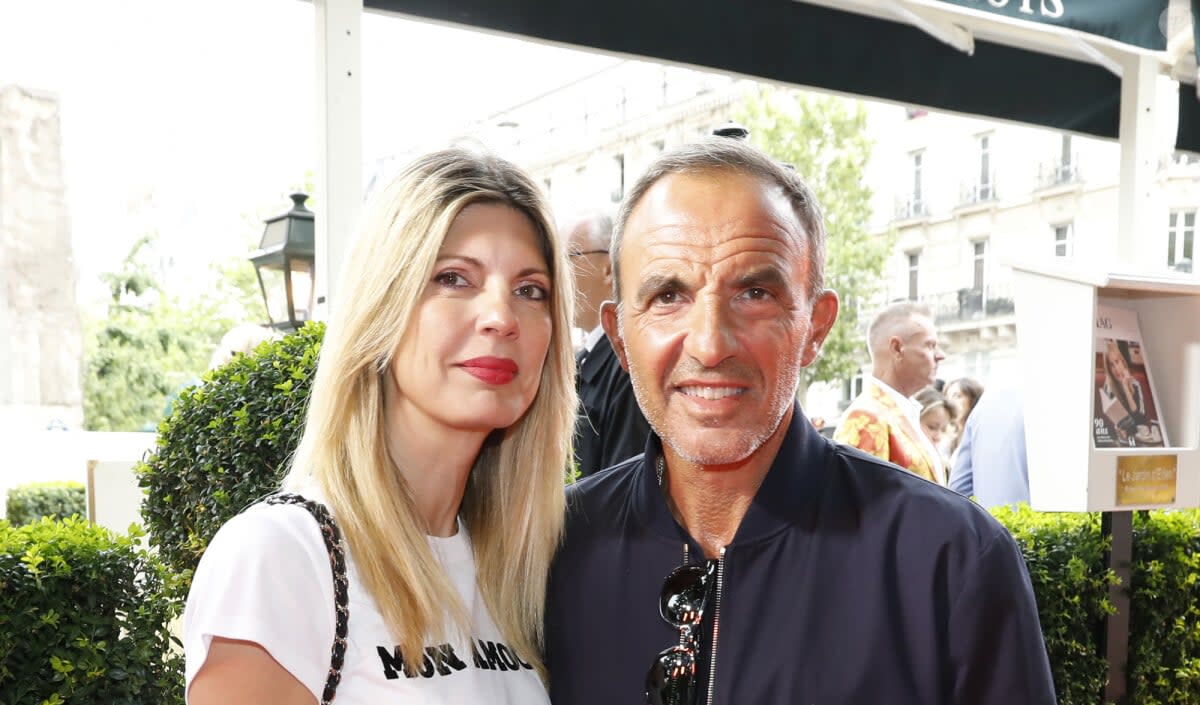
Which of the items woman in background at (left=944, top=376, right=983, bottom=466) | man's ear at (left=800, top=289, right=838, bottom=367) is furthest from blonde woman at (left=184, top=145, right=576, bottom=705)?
woman in background at (left=944, top=376, right=983, bottom=466)

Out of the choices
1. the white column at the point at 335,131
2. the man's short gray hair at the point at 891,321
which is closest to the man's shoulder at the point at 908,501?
the white column at the point at 335,131

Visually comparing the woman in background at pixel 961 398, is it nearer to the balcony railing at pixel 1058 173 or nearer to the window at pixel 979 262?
the balcony railing at pixel 1058 173

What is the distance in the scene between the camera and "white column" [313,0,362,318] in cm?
381

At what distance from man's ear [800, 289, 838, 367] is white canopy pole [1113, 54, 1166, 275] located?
4.51 metres

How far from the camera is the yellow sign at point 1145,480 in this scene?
3.46 metres

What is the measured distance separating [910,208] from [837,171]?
6.85 meters

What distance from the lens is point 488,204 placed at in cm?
205

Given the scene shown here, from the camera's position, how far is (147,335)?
114 ft

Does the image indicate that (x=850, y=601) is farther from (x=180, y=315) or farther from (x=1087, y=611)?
(x=180, y=315)

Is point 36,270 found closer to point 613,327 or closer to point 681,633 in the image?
point 613,327

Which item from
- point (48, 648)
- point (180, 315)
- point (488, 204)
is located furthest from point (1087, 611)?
point (180, 315)

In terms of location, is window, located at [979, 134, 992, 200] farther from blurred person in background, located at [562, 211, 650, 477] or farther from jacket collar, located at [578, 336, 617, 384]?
jacket collar, located at [578, 336, 617, 384]

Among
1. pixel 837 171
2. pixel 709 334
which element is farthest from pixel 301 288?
pixel 837 171

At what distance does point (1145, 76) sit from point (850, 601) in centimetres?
509
